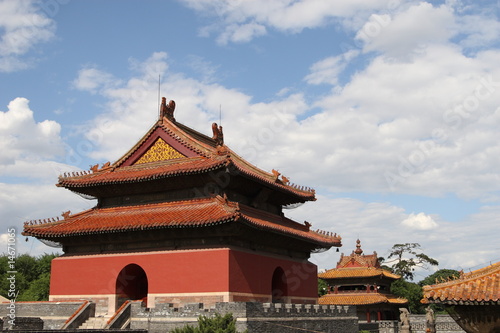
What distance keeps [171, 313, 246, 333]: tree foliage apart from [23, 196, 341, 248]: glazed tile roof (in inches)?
155

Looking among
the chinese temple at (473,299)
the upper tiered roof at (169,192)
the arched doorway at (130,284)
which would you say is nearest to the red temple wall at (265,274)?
the upper tiered roof at (169,192)

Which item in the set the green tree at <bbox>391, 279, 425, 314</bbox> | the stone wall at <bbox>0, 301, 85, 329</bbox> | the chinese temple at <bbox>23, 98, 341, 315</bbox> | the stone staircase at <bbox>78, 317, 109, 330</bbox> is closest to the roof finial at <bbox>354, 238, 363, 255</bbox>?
the green tree at <bbox>391, 279, 425, 314</bbox>

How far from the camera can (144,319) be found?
22.0 m

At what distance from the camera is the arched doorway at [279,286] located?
2742 centimetres

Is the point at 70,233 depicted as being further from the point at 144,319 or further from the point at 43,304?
the point at 144,319

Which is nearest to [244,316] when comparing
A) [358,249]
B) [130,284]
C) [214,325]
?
[214,325]

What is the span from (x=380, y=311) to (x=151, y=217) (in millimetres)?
29610

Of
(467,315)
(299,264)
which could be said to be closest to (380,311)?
(299,264)

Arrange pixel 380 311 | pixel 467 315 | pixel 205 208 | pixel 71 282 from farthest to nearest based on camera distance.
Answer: pixel 380 311
pixel 71 282
pixel 205 208
pixel 467 315

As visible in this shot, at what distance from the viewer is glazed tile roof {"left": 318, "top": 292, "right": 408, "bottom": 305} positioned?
4594 cm

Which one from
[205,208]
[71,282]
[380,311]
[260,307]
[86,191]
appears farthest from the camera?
[380,311]

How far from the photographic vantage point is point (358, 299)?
46.7 metres

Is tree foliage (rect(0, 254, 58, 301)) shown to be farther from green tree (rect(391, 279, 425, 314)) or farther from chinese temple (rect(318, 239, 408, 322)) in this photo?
green tree (rect(391, 279, 425, 314))

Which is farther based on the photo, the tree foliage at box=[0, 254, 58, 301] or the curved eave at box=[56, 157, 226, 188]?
the tree foliage at box=[0, 254, 58, 301]
